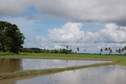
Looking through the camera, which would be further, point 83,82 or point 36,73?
point 36,73

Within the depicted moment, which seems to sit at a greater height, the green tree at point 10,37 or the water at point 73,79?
the green tree at point 10,37

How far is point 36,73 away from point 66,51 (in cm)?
10337

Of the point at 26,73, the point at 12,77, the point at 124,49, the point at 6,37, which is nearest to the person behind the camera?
the point at 12,77

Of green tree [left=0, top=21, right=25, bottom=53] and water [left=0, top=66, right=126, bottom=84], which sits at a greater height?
green tree [left=0, top=21, right=25, bottom=53]

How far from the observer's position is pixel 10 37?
57.0 meters

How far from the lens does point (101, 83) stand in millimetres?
11906

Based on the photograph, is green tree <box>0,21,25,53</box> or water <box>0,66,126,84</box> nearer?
water <box>0,66,126,84</box>

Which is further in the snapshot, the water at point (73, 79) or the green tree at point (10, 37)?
the green tree at point (10, 37)

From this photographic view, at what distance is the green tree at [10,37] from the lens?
56.2 m

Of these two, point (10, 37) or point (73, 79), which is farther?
point (10, 37)

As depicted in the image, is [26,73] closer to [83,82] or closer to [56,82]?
[56,82]

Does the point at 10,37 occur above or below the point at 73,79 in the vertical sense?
above

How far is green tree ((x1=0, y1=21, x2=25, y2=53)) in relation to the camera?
2215 inches

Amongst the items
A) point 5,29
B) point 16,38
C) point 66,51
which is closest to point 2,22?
point 5,29
